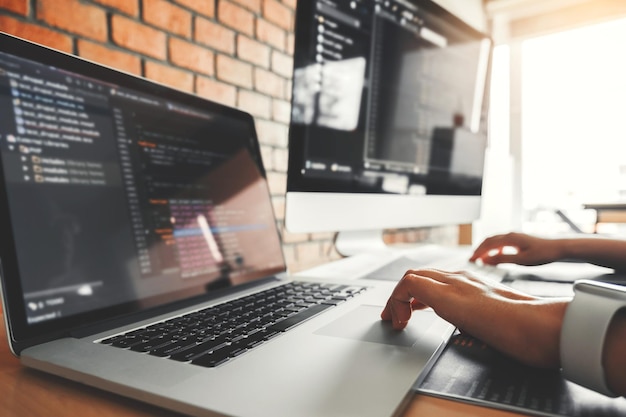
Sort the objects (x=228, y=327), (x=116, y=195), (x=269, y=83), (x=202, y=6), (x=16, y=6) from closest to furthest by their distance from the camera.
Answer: (x=228, y=327)
(x=116, y=195)
(x=16, y=6)
(x=202, y=6)
(x=269, y=83)

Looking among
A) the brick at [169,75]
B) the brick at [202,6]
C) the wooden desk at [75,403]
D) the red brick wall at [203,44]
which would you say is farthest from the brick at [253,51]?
the wooden desk at [75,403]

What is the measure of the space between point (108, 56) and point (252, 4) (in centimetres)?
54

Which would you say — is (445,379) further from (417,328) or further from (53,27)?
(53,27)

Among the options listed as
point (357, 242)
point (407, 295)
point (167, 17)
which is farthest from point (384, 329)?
point (167, 17)

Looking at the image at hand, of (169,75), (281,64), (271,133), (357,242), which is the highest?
(281,64)

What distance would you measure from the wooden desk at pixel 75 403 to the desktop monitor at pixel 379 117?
52 centimetres

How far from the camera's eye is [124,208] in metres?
0.58

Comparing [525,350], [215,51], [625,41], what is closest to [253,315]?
[525,350]

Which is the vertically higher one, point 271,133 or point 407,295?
point 271,133

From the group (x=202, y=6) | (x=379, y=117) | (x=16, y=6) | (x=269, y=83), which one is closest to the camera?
(x=16, y=6)

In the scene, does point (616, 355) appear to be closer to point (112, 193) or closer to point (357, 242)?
point (112, 193)

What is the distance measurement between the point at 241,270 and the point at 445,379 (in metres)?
0.44

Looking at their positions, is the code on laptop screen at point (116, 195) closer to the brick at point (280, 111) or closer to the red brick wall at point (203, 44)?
the red brick wall at point (203, 44)

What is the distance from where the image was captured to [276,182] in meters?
1.39
